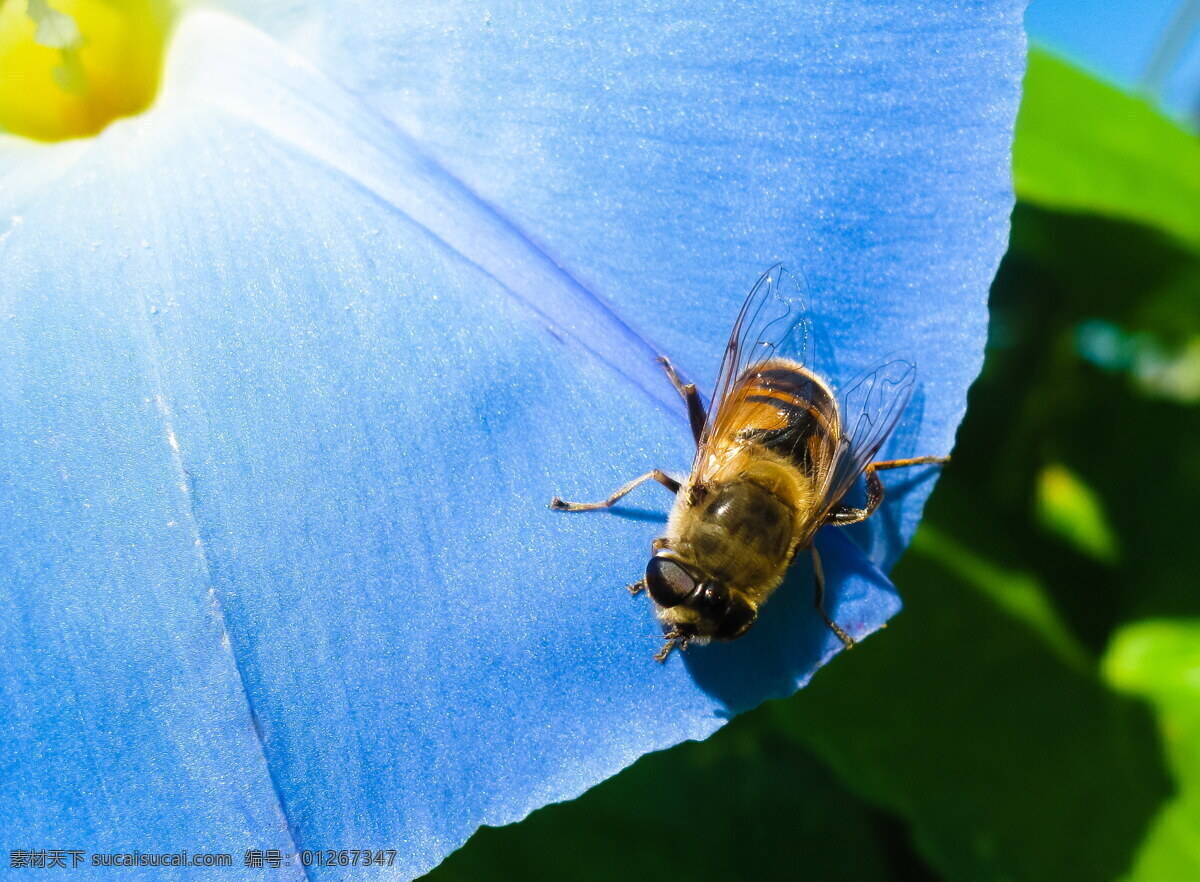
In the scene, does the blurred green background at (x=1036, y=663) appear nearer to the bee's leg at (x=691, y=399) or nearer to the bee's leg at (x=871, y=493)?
the bee's leg at (x=871, y=493)

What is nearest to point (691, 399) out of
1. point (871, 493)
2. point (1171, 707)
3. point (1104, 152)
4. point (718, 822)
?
point (871, 493)

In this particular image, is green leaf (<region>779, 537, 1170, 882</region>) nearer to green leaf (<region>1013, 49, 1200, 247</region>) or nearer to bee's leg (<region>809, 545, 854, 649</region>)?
bee's leg (<region>809, 545, 854, 649</region>)

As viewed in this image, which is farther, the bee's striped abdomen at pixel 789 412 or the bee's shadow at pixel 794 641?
the bee's striped abdomen at pixel 789 412

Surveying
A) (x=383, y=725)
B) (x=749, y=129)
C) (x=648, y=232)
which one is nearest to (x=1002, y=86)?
(x=749, y=129)

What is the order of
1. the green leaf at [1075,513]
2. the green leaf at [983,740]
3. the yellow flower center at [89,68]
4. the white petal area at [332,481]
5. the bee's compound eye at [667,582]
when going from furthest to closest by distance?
1. the green leaf at [1075,513]
2. the green leaf at [983,740]
3. the yellow flower center at [89,68]
4. the bee's compound eye at [667,582]
5. the white petal area at [332,481]

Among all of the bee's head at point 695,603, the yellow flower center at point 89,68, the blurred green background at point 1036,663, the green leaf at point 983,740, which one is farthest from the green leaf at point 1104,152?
the yellow flower center at point 89,68

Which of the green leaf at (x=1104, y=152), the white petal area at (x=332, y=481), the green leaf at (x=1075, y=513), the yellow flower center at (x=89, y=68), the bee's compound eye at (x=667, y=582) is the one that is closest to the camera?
the white petal area at (x=332, y=481)
